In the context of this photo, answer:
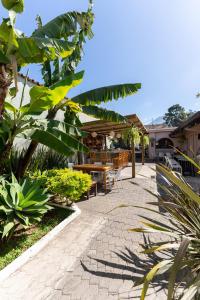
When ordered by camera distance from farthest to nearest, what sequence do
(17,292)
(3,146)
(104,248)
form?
1. (3,146)
2. (104,248)
3. (17,292)

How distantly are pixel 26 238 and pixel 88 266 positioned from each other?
77.1 inches

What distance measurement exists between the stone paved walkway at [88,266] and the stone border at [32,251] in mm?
106

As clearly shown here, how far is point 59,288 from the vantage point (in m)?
3.37

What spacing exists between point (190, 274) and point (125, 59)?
12915 mm

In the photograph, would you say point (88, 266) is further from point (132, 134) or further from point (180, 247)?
point (132, 134)

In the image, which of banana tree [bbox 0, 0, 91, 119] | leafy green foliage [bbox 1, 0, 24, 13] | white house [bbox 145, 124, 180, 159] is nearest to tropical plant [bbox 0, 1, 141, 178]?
banana tree [bbox 0, 0, 91, 119]

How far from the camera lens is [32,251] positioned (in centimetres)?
433

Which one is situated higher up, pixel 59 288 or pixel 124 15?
pixel 124 15

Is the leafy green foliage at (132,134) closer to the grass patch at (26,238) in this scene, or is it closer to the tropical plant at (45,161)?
the tropical plant at (45,161)

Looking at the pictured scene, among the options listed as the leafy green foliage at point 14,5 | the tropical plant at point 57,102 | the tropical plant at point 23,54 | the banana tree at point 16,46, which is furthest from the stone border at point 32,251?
the leafy green foliage at point 14,5

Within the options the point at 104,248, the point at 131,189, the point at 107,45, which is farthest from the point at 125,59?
the point at 104,248

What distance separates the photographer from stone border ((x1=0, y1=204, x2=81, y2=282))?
3.69m

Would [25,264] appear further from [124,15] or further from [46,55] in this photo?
[124,15]

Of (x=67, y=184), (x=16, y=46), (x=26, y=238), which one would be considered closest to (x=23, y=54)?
(x=16, y=46)
